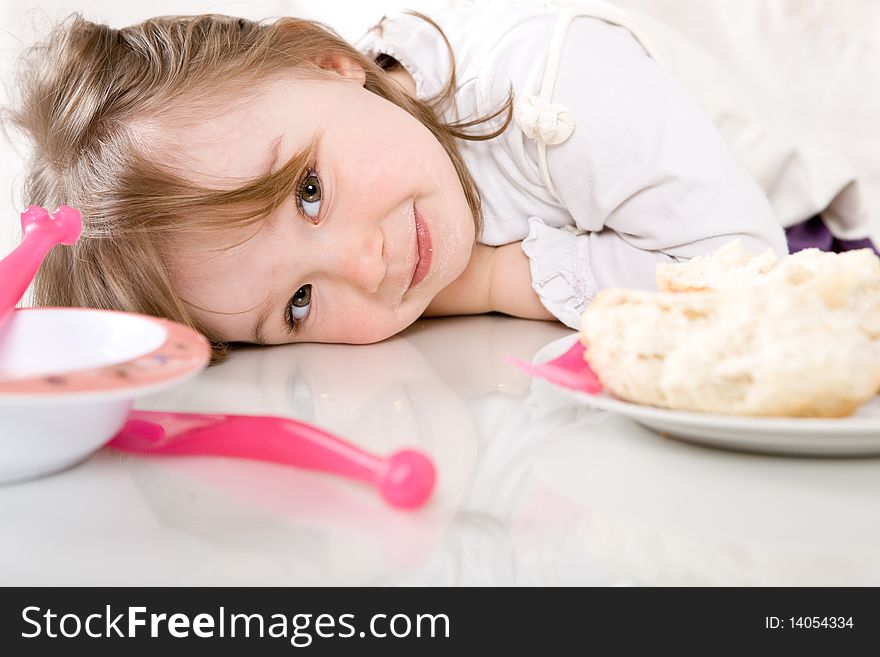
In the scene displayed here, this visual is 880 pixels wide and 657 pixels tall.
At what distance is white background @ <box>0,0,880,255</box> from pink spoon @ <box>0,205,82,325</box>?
38.0 inches

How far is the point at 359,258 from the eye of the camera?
0.92 m

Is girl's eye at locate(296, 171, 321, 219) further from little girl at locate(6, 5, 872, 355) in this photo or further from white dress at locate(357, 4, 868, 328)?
white dress at locate(357, 4, 868, 328)

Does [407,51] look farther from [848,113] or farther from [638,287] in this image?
[848,113]

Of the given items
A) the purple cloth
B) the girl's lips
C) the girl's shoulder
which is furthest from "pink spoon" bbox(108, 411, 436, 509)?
the purple cloth

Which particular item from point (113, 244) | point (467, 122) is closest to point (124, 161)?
point (113, 244)

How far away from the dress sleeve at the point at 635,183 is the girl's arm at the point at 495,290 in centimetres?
3

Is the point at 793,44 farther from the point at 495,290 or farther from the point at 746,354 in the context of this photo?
the point at 746,354

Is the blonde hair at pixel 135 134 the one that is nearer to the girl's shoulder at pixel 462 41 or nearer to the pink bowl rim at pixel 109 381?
the girl's shoulder at pixel 462 41

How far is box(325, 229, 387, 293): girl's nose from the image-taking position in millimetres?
917

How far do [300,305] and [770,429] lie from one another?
0.63 m

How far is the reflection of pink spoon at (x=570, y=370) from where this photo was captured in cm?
Answer: 55

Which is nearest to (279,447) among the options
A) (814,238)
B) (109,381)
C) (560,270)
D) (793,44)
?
(109,381)
